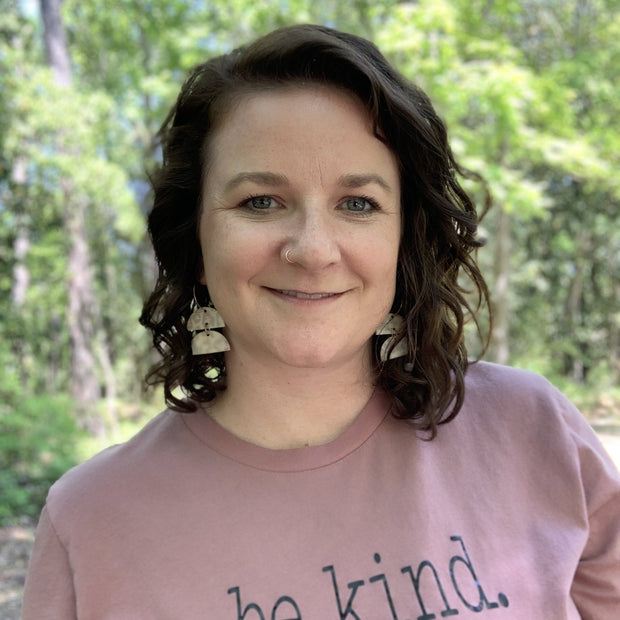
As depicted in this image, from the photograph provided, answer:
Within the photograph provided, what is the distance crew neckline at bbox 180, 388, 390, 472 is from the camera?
4.43 feet

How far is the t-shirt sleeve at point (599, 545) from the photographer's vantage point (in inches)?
54.8

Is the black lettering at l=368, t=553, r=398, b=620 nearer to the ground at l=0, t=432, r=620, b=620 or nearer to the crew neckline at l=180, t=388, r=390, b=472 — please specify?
the crew neckline at l=180, t=388, r=390, b=472

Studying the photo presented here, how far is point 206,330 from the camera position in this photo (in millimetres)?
1558

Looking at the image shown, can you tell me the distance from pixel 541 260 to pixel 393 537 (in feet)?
54.6

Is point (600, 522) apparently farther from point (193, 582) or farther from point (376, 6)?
point (376, 6)

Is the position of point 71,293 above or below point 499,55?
below

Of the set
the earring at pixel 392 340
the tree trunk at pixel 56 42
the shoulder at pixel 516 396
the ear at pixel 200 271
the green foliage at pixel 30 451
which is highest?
the tree trunk at pixel 56 42

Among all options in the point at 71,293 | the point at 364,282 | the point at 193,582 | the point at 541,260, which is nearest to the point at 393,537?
the point at 193,582

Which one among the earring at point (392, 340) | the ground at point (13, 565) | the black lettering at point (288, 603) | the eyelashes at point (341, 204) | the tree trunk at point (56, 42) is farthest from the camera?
the tree trunk at point (56, 42)

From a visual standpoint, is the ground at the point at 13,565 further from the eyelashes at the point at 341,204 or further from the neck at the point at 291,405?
the eyelashes at the point at 341,204

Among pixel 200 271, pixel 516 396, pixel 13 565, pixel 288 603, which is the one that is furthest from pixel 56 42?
pixel 288 603

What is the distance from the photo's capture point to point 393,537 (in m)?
1.29

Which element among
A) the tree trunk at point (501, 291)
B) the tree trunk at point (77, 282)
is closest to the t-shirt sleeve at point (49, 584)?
the tree trunk at point (77, 282)

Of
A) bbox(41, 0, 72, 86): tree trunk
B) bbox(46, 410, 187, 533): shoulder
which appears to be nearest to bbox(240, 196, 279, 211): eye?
bbox(46, 410, 187, 533): shoulder
